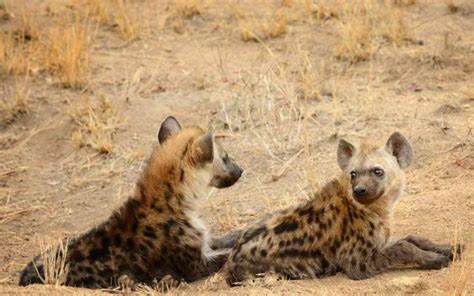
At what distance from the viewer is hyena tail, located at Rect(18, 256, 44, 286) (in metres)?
6.36

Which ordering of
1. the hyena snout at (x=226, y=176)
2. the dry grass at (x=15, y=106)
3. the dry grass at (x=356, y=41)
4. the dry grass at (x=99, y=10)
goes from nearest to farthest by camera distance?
the hyena snout at (x=226, y=176), the dry grass at (x=15, y=106), the dry grass at (x=356, y=41), the dry grass at (x=99, y=10)

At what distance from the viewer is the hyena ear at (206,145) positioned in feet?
21.7

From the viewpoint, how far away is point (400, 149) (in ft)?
21.1

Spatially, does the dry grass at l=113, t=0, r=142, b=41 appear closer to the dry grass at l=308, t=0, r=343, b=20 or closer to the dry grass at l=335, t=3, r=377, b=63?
the dry grass at l=308, t=0, r=343, b=20

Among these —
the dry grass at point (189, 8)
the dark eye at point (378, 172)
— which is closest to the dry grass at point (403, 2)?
the dry grass at point (189, 8)

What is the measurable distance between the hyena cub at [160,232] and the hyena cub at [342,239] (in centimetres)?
47

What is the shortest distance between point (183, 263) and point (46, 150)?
3.15m

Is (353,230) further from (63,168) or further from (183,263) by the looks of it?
(63,168)

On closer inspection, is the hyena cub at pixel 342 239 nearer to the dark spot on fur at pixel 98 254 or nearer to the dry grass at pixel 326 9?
the dark spot on fur at pixel 98 254

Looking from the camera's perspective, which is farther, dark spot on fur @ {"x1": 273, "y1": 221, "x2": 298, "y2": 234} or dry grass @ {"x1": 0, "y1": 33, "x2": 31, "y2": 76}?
dry grass @ {"x1": 0, "y1": 33, "x2": 31, "y2": 76}

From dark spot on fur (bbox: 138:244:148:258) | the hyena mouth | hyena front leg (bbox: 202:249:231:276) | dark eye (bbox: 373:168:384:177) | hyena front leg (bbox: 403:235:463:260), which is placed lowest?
hyena front leg (bbox: 202:249:231:276)

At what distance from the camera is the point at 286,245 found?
6199mm

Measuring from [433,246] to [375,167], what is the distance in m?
0.58

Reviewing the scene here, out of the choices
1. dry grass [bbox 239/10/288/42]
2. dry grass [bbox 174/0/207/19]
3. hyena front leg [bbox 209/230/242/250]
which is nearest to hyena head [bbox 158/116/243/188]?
hyena front leg [bbox 209/230/242/250]
